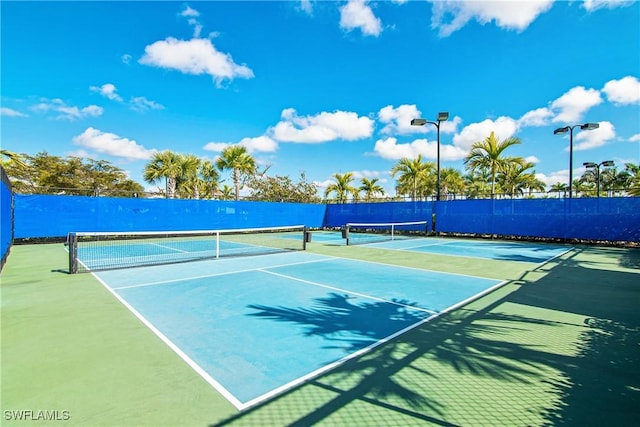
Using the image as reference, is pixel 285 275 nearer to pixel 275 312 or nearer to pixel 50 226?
pixel 275 312

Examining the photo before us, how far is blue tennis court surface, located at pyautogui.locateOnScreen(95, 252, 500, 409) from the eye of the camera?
3.46 metres

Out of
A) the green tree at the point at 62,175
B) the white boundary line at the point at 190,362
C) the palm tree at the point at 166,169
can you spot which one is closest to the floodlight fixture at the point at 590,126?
the white boundary line at the point at 190,362

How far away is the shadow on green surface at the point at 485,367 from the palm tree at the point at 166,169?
20.4 metres

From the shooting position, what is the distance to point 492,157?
64.0 ft

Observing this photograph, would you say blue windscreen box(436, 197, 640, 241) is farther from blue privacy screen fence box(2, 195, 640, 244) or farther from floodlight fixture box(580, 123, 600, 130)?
floodlight fixture box(580, 123, 600, 130)

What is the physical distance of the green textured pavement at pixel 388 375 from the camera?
2629mm

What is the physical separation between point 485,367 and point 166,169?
76.6 ft

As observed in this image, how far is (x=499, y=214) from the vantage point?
18.5 meters

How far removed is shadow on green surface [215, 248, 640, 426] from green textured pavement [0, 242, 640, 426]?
14 mm

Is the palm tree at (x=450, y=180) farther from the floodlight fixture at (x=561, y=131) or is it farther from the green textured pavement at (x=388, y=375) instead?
the green textured pavement at (x=388, y=375)

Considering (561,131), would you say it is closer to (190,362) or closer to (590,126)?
(590,126)

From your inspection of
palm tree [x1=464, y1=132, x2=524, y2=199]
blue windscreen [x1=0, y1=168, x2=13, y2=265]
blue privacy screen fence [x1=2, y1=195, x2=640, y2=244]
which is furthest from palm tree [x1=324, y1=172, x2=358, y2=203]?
blue windscreen [x1=0, y1=168, x2=13, y2=265]

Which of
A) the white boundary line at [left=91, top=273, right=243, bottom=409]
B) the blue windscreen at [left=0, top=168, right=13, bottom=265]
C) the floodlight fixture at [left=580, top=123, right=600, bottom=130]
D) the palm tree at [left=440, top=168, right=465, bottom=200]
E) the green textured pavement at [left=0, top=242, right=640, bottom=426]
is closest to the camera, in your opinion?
the green textured pavement at [left=0, top=242, right=640, bottom=426]

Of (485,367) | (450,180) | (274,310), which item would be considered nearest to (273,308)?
(274,310)
